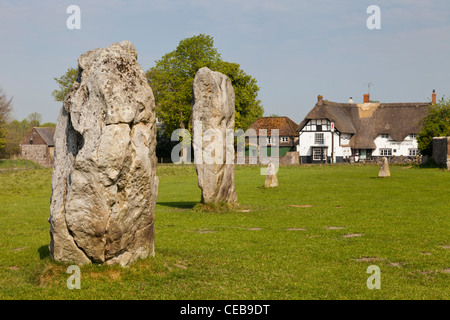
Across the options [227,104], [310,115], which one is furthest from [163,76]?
[227,104]

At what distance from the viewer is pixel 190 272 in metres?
10.7

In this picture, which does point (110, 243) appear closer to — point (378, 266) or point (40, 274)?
point (40, 274)

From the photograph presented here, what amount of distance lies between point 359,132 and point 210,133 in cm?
7083

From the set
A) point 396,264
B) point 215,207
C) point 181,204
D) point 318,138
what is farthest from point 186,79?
point 396,264

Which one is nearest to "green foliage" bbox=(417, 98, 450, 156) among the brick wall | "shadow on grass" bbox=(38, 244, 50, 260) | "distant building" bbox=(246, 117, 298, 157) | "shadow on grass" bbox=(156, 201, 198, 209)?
"distant building" bbox=(246, 117, 298, 157)

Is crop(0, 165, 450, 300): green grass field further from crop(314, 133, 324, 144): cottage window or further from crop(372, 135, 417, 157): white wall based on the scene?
crop(372, 135, 417, 157): white wall

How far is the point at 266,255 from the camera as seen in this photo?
12.6 m

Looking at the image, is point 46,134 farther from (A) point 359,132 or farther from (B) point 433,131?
(B) point 433,131

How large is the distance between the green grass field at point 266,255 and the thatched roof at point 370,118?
203 ft

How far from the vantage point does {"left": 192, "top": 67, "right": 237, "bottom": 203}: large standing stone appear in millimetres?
21531

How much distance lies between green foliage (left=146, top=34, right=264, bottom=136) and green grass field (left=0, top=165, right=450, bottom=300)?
1847 inches

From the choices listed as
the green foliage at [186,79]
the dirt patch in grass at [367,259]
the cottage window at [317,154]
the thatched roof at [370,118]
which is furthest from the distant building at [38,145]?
the dirt patch in grass at [367,259]

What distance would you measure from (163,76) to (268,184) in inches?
1715
